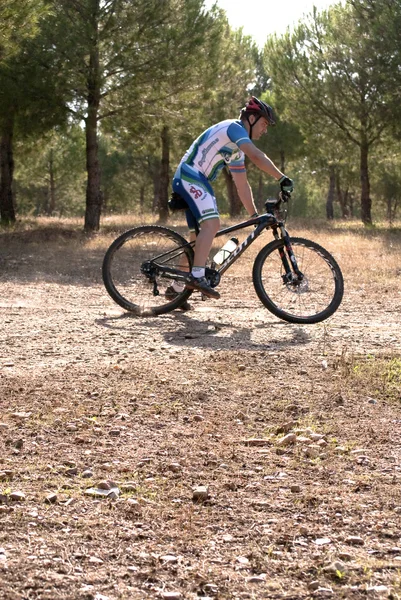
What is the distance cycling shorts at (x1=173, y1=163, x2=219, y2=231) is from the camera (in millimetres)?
7281

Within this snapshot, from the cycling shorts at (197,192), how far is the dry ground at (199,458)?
1023mm

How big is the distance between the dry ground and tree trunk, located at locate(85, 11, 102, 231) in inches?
534

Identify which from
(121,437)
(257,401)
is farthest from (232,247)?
(121,437)

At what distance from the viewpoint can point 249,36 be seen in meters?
35.7

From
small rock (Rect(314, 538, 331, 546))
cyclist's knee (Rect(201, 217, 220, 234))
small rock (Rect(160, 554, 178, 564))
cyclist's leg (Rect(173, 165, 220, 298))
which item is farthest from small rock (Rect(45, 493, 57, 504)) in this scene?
cyclist's knee (Rect(201, 217, 220, 234))

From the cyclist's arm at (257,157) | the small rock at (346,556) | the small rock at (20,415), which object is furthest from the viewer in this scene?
the cyclist's arm at (257,157)

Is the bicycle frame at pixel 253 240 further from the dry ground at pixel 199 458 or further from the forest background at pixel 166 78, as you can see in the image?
the forest background at pixel 166 78

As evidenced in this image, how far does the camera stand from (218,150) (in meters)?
7.27

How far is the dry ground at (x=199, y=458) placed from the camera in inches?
110

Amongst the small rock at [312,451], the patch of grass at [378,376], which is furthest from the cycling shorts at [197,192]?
the small rock at [312,451]

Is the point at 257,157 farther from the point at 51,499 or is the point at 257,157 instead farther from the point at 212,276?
the point at 51,499

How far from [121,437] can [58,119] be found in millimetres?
18078

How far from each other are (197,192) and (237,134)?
0.63 meters

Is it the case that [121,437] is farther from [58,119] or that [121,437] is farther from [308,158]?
[308,158]
